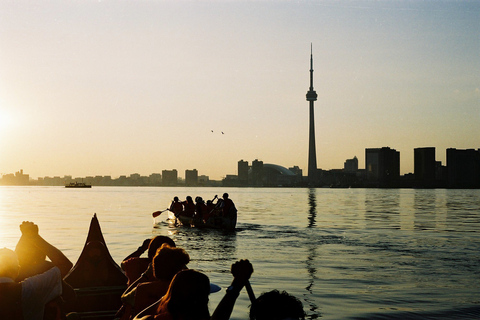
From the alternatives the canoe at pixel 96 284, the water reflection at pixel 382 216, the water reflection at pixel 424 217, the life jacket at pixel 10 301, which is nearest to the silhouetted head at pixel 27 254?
the life jacket at pixel 10 301

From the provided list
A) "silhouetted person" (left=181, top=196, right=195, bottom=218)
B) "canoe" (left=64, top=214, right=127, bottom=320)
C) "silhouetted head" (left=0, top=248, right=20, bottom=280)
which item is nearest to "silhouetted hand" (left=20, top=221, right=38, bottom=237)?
"silhouetted head" (left=0, top=248, right=20, bottom=280)

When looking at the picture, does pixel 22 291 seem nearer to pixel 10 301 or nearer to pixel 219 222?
pixel 10 301

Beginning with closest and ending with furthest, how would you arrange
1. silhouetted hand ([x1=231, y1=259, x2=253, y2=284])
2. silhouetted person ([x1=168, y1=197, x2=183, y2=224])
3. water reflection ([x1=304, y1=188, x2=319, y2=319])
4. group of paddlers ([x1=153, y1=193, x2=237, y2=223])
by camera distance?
silhouetted hand ([x1=231, y1=259, x2=253, y2=284]), water reflection ([x1=304, y1=188, x2=319, y2=319]), group of paddlers ([x1=153, y1=193, x2=237, y2=223]), silhouetted person ([x1=168, y1=197, x2=183, y2=224])

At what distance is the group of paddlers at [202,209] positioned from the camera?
117ft

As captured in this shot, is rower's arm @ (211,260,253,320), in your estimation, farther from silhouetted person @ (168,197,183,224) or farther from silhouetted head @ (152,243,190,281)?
silhouetted person @ (168,197,183,224)

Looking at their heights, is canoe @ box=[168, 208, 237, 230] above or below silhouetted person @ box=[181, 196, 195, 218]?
below

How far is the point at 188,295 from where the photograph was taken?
3.74 metres

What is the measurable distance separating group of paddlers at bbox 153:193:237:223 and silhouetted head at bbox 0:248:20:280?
28.8m

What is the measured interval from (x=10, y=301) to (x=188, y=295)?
95.3 inches

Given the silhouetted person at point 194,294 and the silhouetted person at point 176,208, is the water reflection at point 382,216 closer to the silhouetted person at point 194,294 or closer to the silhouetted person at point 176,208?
the silhouetted person at point 176,208

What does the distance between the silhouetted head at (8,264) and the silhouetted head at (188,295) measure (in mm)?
2098

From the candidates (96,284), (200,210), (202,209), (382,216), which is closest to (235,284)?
(96,284)

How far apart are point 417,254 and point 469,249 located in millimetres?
3867

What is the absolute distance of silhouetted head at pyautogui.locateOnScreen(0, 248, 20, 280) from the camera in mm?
5137
